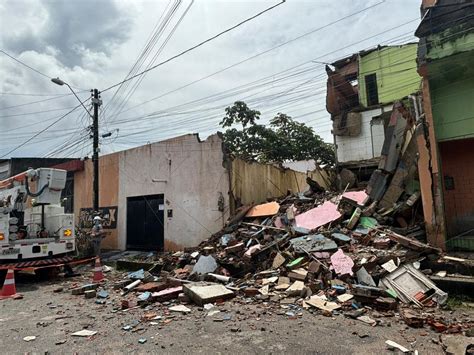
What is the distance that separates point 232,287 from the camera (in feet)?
23.6

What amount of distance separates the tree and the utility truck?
1531 cm

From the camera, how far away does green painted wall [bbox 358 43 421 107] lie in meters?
17.0

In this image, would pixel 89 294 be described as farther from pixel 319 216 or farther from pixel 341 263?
pixel 319 216

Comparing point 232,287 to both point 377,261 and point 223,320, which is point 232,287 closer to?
point 223,320

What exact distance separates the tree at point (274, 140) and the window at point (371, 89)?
879 cm

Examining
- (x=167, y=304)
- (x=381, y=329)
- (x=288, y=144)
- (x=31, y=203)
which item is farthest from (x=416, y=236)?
(x=288, y=144)

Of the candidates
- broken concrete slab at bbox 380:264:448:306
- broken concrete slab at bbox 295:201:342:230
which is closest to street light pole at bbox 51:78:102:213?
broken concrete slab at bbox 295:201:342:230

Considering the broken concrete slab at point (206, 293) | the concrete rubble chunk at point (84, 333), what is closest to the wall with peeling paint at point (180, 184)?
the broken concrete slab at point (206, 293)

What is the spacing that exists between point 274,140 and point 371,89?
30.4 ft

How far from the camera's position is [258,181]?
45.1 ft

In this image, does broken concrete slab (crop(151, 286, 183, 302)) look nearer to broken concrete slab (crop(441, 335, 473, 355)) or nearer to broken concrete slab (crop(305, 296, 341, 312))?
broken concrete slab (crop(305, 296, 341, 312))

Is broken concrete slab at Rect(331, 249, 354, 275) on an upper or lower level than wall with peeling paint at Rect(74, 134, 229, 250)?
lower

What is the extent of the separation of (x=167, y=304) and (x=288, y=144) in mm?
21797

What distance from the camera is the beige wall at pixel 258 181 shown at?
12.4 meters
